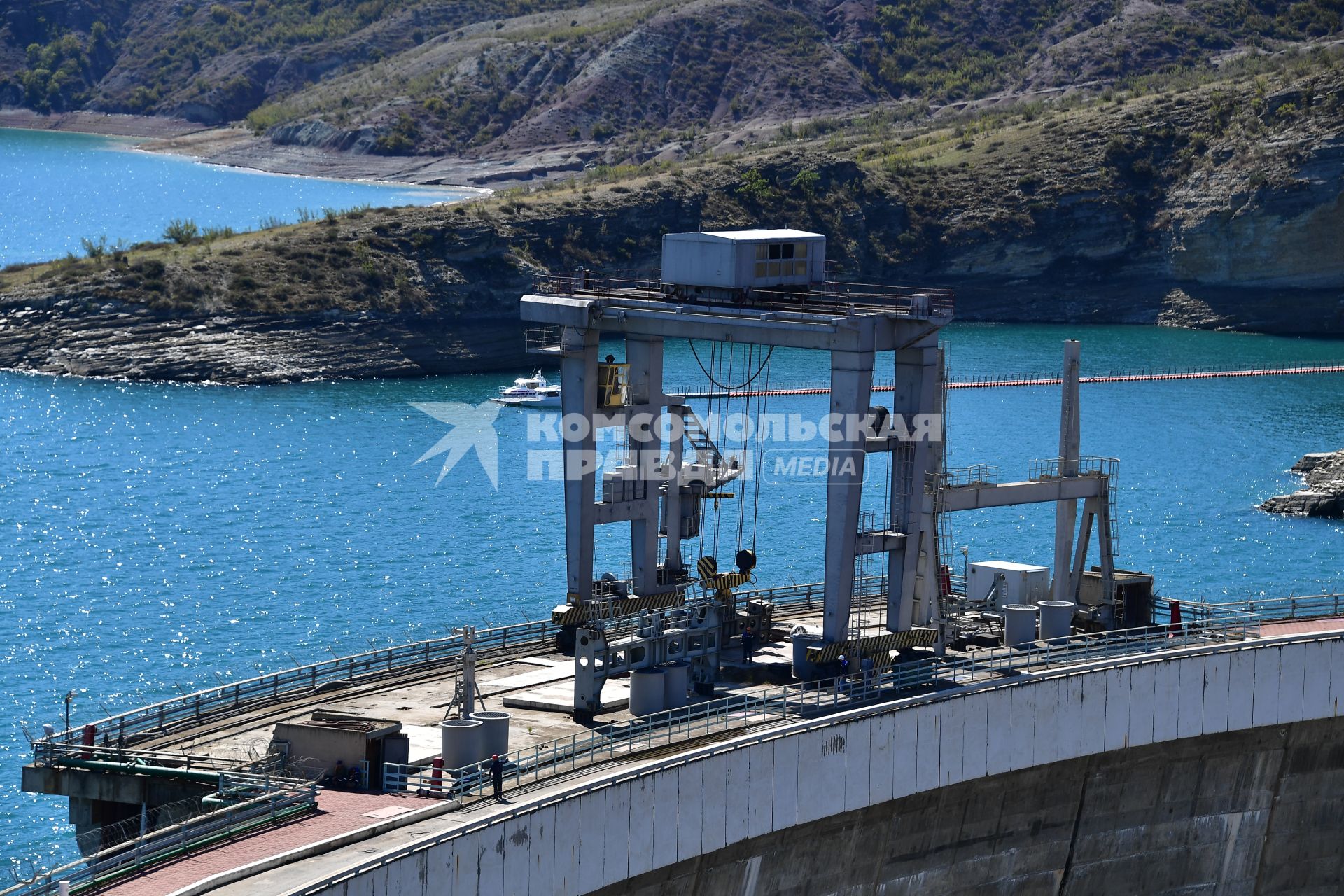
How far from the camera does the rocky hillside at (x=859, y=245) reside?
144 meters

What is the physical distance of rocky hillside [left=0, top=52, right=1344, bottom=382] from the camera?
144 metres

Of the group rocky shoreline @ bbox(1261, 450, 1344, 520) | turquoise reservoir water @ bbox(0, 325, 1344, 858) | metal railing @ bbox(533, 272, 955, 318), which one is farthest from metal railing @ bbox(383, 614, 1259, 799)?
rocky shoreline @ bbox(1261, 450, 1344, 520)

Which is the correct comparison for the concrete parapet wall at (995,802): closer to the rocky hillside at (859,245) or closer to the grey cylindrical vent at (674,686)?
the grey cylindrical vent at (674,686)

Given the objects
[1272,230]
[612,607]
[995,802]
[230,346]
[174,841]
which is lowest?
[995,802]

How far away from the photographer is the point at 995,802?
45250mm

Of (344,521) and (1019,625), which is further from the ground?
(1019,625)

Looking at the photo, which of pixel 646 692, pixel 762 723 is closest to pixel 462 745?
pixel 646 692

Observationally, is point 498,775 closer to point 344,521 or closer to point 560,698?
point 560,698

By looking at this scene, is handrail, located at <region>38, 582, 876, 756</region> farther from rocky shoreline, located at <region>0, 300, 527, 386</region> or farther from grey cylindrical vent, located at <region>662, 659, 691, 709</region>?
rocky shoreline, located at <region>0, 300, 527, 386</region>

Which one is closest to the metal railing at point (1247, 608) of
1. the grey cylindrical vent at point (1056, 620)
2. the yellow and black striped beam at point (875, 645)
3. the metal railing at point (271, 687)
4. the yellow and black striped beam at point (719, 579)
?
the grey cylindrical vent at point (1056, 620)

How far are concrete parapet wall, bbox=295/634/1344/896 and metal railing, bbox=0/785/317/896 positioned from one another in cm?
381

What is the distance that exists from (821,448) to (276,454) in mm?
27994

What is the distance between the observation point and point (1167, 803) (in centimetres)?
4819

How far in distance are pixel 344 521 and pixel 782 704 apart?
159ft
